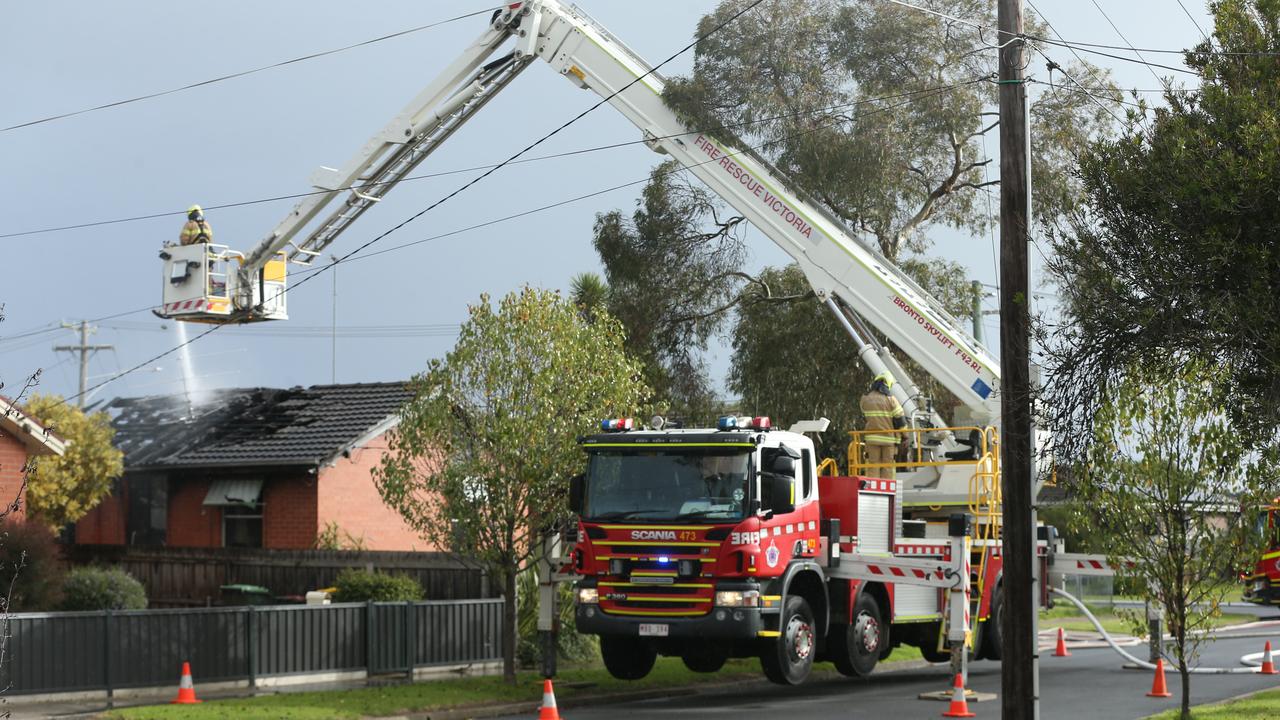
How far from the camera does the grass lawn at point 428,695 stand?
53.5ft

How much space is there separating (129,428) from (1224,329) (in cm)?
3257

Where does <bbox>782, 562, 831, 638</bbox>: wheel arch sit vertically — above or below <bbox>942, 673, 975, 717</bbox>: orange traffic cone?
above

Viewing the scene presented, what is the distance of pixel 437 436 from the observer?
752 inches

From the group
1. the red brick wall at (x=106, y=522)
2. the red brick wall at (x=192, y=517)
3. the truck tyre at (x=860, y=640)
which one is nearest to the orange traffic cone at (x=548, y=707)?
the truck tyre at (x=860, y=640)

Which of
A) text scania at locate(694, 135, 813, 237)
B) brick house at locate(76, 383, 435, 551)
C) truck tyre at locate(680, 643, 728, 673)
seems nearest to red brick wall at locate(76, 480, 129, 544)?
brick house at locate(76, 383, 435, 551)

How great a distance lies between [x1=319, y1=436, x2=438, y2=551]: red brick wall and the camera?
31266 mm

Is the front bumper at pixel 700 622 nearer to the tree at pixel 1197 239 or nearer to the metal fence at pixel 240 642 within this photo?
the metal fence at pixel 240 642

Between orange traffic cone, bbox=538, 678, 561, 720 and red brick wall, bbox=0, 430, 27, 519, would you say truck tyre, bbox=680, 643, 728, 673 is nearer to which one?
orange traffic cone, bbox=538, 678, 561, 720

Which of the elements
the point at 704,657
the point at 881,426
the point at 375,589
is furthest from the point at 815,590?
the point at 375,589

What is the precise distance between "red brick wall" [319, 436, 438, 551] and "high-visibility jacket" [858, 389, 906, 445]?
13.3m

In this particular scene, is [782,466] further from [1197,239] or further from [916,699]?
[1197,239]

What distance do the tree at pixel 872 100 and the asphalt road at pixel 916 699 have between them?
896cm

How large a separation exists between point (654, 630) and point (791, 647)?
172 cm

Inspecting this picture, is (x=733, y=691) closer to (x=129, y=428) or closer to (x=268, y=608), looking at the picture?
(x=268, y=608)
